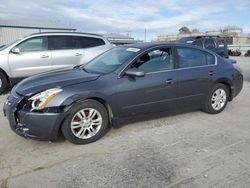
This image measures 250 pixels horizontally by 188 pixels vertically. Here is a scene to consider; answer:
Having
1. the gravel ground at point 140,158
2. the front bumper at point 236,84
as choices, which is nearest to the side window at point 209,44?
the front bumper at point 236,84

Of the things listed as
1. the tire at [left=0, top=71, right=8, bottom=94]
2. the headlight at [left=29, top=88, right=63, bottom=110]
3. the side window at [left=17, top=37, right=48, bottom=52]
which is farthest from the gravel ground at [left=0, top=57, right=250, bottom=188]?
the side window at [left=17, top=37, right=48, bottom=52]

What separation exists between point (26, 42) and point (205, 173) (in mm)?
6340

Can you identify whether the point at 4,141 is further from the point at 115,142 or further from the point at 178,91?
the point at 178,91

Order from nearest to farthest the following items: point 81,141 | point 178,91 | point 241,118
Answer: point 81,141 < point 178,91 < point 241,118

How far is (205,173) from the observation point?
118 inches

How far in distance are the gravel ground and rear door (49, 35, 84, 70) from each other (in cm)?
363

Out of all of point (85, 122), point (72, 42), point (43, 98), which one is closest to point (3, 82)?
point (72, 42)

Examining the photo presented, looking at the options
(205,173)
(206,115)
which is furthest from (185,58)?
(205,173)

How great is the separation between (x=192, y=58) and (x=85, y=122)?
2497mm

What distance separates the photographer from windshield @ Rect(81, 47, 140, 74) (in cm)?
429

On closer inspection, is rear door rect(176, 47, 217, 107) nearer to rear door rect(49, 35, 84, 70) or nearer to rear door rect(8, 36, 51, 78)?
rear door rect(49, 35, 84, 70)

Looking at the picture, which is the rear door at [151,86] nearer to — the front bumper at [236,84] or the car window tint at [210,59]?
the car window tint at [210,59]

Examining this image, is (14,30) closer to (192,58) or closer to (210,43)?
(210,43)

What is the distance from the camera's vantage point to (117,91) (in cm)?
398
